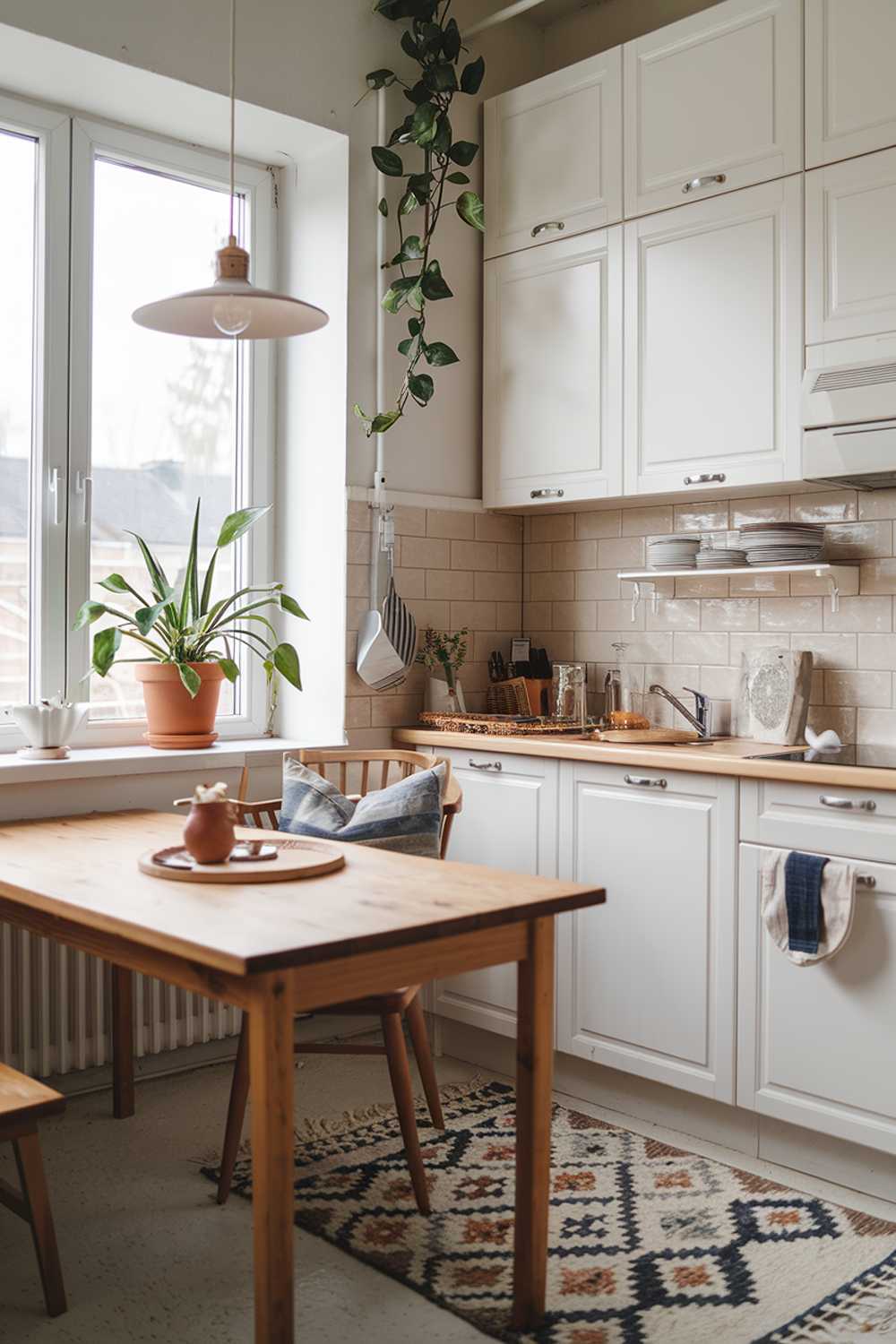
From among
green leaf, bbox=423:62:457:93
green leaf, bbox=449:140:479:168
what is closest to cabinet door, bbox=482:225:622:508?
green leaf, bbox=449:140:479:168

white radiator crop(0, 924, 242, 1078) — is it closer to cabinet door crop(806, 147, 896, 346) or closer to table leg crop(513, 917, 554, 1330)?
table leg crop(513, 917, 554, 1330)

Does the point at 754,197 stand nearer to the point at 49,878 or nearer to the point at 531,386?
the point at 531,386

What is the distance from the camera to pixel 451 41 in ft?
12.3

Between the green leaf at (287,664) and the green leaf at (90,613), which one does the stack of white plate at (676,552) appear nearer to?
the green leaf at (287,664)

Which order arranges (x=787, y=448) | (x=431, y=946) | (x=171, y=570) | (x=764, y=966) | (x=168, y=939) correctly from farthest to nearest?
1. (x=171, y=570)
2. (x=787, y=448)
3. (x=764, y=966)
4. (x=431, y=946)
5. (x=168, y=939)

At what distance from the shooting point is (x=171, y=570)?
378cm

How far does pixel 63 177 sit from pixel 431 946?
2.57 m

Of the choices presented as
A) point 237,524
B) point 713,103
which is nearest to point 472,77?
point 713,103

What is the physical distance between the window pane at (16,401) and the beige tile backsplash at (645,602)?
3.04 ft

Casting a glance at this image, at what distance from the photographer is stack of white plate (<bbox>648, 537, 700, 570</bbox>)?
140 inches

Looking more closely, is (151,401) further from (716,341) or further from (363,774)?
(716,341)

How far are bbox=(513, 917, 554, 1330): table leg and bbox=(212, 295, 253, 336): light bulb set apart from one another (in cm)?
123

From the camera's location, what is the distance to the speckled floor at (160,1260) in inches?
88.4

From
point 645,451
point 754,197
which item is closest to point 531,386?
point 645,451
